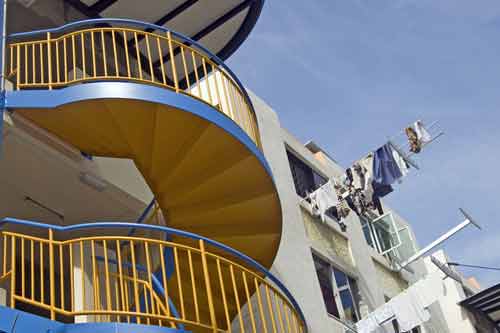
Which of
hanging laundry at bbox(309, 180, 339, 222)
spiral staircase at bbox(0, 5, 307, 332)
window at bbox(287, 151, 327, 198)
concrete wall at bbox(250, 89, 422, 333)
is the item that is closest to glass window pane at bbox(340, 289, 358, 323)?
concrete wall at bbox(250, 89, 422, 333)

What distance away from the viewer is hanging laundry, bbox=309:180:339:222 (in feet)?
55.6

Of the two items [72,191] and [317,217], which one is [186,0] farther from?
[317,217]

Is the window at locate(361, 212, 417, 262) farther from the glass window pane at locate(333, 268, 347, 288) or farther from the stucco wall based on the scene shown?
the glass window pane at locate(333, 268, 347, 288)

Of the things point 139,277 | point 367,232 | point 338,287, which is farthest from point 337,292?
point 139,277

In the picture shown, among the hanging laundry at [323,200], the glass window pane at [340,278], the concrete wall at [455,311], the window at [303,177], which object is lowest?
the concrete wall at [455,311]

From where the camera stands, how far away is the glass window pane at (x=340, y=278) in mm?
16844

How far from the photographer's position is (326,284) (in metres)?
16.4

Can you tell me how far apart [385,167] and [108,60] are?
7.17 metres

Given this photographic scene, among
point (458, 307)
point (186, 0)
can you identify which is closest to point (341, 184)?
point (458, 307)

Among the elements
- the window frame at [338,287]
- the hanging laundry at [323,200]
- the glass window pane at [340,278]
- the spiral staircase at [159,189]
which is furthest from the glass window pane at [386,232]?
the spiral staircase at [159,189]

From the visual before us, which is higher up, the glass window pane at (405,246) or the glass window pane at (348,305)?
the glass window pane at (405,246)

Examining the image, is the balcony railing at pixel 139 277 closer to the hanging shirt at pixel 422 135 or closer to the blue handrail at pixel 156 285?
the blue handrail at pixel 156 285

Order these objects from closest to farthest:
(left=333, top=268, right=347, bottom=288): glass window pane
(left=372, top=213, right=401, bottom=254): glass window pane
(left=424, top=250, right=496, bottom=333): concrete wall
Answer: (left=333, top=268, right=347, bottom=288): glass window pane → (left=424, top=250, right=496, bottom=333): concrete wall → (left=372, top=213, right=401, bottom=254): glass window pane

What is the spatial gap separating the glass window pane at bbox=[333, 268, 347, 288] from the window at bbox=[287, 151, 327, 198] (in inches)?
74.5
